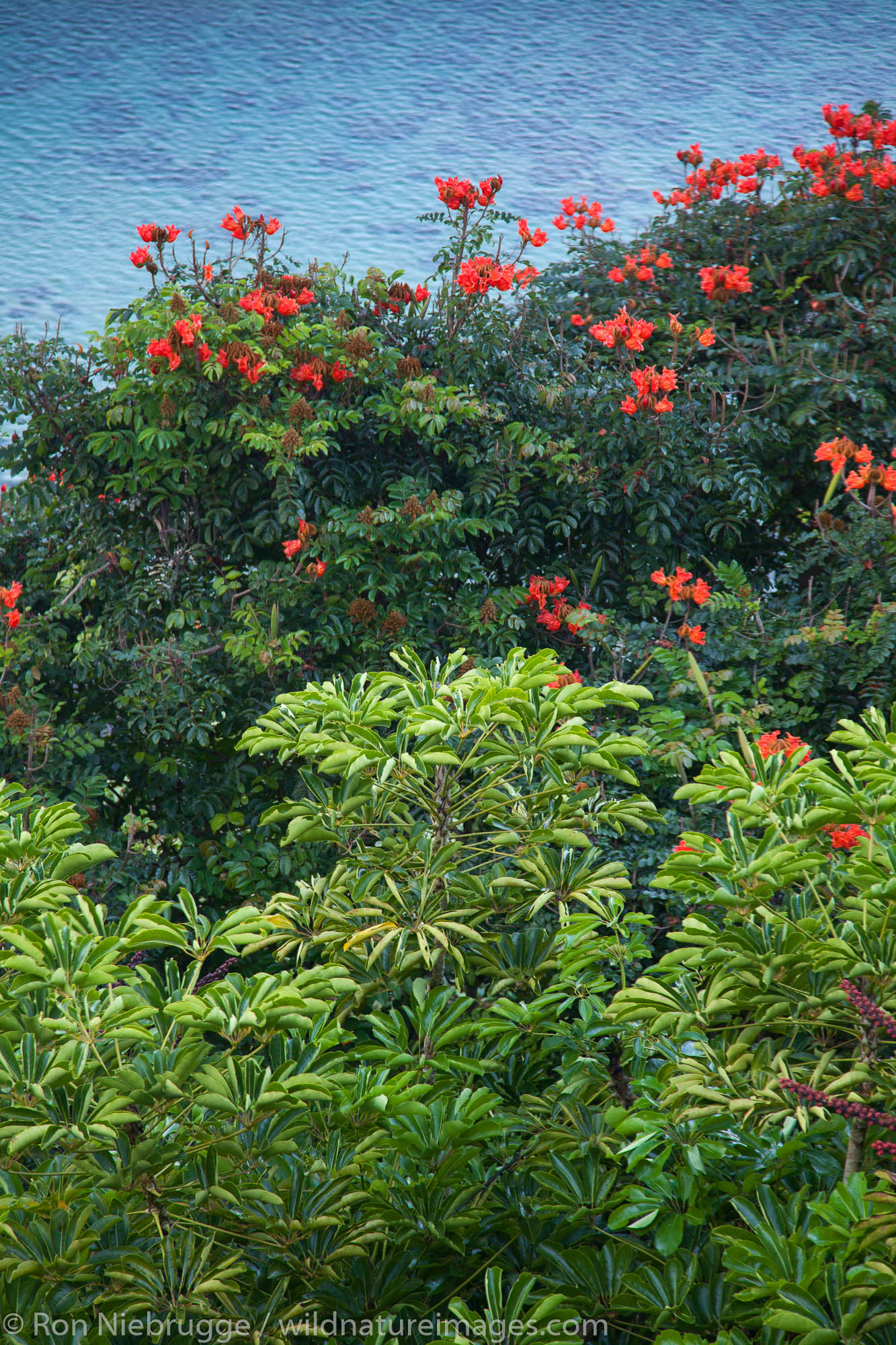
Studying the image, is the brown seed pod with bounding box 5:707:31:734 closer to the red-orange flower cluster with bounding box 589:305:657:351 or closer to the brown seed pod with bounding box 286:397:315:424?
the brown seed pod with bounding box 286:397:315:424

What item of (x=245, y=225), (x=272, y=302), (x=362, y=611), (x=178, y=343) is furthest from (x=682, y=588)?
(x=245, y=225)

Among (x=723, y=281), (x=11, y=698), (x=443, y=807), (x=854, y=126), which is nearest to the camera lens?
(x=443, y=807)

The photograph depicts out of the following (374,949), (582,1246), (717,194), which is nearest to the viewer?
(582,1246)

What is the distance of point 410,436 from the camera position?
13.0 ft

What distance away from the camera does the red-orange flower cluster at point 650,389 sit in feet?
12.0

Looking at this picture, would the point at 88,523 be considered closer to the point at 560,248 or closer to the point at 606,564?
the point at 606,564

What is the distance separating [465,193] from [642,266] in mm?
1130

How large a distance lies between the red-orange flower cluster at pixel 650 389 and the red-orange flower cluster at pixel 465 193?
86 cm

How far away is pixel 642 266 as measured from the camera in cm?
461

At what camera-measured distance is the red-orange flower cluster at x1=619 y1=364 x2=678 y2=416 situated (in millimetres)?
3652

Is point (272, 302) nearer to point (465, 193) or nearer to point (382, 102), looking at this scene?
point (465, 193)

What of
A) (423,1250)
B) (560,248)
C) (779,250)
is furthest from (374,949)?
(560,248)

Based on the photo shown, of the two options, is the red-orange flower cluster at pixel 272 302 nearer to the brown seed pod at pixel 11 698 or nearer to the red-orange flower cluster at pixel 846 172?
the brown seed pod at pixel 11 698

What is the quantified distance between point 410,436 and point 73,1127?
3051 millimetres
